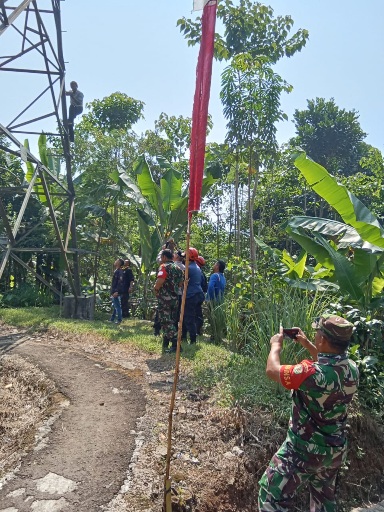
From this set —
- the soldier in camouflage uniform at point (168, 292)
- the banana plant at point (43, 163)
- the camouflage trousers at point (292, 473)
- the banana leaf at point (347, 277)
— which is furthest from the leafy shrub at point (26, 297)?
the camouflage trousers at point (292, 473)

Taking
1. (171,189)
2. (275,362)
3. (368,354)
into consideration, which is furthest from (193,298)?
(275,362)

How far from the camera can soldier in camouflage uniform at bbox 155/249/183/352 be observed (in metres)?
6.76

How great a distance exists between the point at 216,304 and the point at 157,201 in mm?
3378

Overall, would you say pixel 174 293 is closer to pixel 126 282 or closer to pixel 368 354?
pixel 368 354

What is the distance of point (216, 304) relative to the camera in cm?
820

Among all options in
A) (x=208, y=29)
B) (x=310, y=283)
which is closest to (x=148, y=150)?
(x=310, y=283)

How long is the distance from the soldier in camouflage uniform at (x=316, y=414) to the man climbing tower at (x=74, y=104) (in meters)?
8.98

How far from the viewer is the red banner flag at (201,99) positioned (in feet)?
11.0

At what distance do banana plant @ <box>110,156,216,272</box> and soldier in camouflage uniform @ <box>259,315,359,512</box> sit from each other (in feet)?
25.4

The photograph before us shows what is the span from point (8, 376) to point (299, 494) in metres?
3.60

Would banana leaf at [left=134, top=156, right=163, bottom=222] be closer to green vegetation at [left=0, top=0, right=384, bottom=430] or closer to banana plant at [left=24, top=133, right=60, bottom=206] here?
green vegetation at [left=0, top=0, right=384, bottom=430]

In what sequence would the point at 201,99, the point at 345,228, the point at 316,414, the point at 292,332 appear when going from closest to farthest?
the point at 316,414
the point at 292,332
the point at 201,99
the point at 345,228

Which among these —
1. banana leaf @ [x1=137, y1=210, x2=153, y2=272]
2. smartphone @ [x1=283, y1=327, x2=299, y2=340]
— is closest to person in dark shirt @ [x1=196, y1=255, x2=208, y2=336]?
banana leaf @ [x1=137, y1=210, x2=153, y2=272]

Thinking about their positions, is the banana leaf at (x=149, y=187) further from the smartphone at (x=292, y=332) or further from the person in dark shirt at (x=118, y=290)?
the smartphone at (x=292, y=332)
